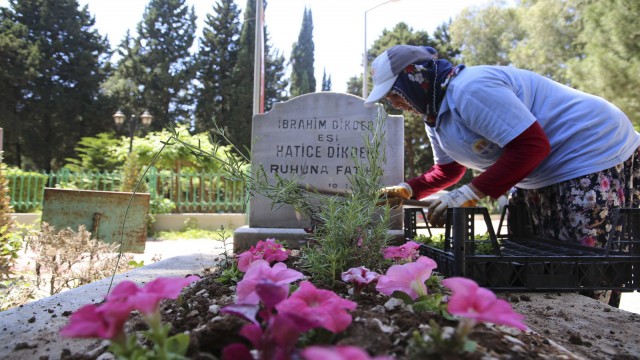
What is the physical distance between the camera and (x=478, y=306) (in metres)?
0.65

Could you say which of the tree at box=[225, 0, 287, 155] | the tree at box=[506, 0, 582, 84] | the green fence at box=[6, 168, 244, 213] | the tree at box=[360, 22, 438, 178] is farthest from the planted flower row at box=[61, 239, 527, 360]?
the tree at box=[225, 0, 287, 155]

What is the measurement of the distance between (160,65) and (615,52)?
3203 centimetres

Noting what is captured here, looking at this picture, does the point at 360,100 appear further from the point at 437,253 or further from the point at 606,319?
the point at 606,319

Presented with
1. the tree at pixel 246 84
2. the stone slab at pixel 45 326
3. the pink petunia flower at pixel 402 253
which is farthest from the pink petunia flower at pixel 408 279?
the tree at pixel 246 84

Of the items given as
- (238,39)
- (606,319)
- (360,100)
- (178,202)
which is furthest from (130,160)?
(238,39)

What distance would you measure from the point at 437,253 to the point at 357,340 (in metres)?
0.99

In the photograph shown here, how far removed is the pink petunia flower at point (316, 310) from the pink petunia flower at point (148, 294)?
0.16 m

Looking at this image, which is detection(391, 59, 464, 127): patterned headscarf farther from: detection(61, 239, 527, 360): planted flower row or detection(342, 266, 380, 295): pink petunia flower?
detection(61, 239, 527, 360): planted flower row

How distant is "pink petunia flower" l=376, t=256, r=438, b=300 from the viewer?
983 mm

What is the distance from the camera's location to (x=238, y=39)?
3631 centimetres

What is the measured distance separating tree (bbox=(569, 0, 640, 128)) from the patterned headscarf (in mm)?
11503

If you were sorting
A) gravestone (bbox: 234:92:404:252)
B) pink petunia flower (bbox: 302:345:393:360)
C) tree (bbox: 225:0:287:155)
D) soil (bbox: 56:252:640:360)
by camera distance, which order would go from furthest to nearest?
tree (bbox: 225:0:287:155)
gravestone (bbox: 234:92:404:252)
soil (bbox: 56:252:640:360)
pink petunia flower (bbox: 302:345:393:360)

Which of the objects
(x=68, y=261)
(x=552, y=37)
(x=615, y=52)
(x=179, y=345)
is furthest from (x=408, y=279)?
(x=552, y=37)

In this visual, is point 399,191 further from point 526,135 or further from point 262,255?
point 262,255
